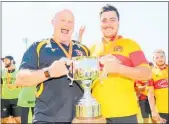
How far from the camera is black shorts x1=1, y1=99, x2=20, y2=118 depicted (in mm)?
4453

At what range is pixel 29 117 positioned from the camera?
4152 mm

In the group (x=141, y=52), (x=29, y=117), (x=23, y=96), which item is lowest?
(x=29, y=117)

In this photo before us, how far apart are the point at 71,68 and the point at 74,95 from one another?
0.76ft

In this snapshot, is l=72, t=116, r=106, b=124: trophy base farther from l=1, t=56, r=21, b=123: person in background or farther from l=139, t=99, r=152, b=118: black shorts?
l=139, t=99, r=152, b=118: black shorts

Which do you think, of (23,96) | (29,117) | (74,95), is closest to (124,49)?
(74,95)

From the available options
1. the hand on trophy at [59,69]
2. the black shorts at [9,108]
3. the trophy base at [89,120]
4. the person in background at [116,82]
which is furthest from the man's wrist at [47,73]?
the black shorts at [9,108]

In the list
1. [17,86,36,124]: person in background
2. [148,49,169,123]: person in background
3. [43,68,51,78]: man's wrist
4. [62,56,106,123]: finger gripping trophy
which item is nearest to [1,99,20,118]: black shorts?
[17,86,36,124]: person in background

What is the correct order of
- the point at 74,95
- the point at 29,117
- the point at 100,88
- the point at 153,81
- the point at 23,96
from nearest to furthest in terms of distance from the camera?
the point at 74,95 < the point at 100,88 < the point at 153,81 < the point at 23,96 < the point at 29,117

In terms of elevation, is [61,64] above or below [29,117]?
above

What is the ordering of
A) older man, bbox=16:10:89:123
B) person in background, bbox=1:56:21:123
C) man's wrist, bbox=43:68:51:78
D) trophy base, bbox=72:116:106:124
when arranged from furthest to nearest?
person in background, bbox=1:56:21:123, older man, bbox=16:10:89:123, man's wrist, bbox=43:68:51:78, trophy base, bbox=72:116:106:124

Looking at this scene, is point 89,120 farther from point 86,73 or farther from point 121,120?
point 121,120

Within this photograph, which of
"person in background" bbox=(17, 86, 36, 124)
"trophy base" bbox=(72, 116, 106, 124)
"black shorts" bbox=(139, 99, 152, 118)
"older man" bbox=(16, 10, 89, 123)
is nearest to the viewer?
"trophy base" bbox=(72, 116, 106, 124)

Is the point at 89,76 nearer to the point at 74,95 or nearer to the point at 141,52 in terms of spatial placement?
the point at 74,95

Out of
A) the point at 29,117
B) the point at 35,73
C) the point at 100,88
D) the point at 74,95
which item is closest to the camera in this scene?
the point at 35,73
